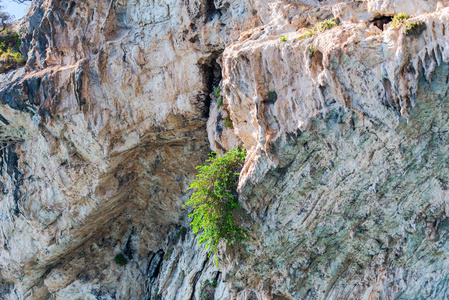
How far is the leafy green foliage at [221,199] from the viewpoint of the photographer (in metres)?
11.1

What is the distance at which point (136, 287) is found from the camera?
17578 mm

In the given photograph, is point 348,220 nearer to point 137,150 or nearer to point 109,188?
point 137,150

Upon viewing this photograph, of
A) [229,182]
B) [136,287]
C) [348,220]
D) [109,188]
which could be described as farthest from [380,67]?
[136,287]

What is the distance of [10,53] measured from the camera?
18.4 m

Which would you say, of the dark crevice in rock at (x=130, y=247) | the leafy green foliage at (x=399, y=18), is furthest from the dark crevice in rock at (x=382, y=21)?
the dark crevice in rock at (x=130, y=247)

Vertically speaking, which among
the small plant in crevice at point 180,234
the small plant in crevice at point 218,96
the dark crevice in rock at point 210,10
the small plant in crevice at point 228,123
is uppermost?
the dark crevice in rock at point 210,10

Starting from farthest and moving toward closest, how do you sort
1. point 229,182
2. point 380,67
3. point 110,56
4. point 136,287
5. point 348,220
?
point 136,287 < point 110,56 < point 229,182 < point 348,220 < point 380,67

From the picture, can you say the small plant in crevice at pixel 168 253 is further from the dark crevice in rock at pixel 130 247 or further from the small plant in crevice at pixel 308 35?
the small plant in crevice at pixel 308 35

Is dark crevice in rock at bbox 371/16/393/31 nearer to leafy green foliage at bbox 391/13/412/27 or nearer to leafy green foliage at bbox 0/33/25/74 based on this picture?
leafy green foliage at bbox 391/13/412/27

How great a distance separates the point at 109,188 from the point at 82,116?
3135mm

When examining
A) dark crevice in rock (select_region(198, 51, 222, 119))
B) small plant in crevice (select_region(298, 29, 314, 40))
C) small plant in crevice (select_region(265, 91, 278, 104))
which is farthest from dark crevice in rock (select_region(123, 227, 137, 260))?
small plant in crevice (select_region(298, 29, 314, 40))

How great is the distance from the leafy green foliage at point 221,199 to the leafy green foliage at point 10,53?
460 inches

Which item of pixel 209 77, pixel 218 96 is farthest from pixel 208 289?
pixel 209 77

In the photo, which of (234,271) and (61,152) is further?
(61,152)
